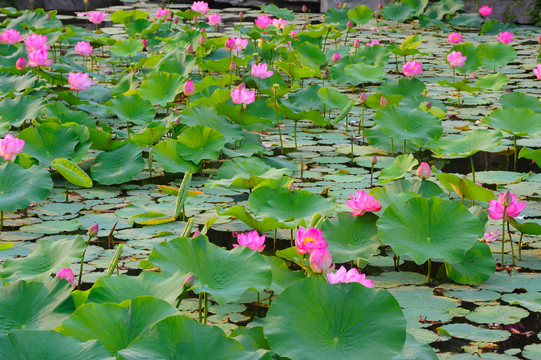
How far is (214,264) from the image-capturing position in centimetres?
166

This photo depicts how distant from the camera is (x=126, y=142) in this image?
9.66 ft

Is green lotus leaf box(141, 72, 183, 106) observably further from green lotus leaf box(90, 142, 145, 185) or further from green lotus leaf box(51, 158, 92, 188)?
green lotus leaf box(51, 158, 92, 188)

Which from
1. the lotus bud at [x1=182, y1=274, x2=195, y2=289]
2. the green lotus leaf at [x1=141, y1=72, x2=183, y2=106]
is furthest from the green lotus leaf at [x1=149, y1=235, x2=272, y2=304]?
the green lotus leaf at [x1=141, y1=72, x2=183, y2=106]

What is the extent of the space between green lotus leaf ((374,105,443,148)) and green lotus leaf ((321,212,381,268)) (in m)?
0.94

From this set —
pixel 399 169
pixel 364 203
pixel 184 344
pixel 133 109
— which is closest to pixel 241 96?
pixel 133 109

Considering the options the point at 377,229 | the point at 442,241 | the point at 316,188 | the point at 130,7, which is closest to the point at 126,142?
the point at 316,188

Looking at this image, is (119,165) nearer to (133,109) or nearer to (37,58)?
(133,109)

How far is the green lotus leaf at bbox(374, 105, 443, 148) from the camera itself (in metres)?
2.97

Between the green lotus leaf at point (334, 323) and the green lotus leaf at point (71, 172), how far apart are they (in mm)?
1402

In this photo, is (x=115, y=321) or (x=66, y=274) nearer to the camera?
(x=115, y=321)

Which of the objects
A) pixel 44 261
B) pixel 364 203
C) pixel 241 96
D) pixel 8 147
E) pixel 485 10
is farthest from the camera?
pixel 485 10

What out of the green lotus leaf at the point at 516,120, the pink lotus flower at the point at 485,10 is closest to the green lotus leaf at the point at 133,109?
the green lotus leaf at the point at 516,120

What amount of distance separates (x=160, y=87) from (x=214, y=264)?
6.80ft

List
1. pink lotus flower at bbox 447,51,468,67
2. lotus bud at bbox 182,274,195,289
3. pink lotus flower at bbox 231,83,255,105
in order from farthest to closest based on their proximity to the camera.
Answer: pink lotus flower at bbox 447,51,468,67, pink lotus flower at bbox 231,83,255,105, lotus bud at bbox 182,274,195,289
